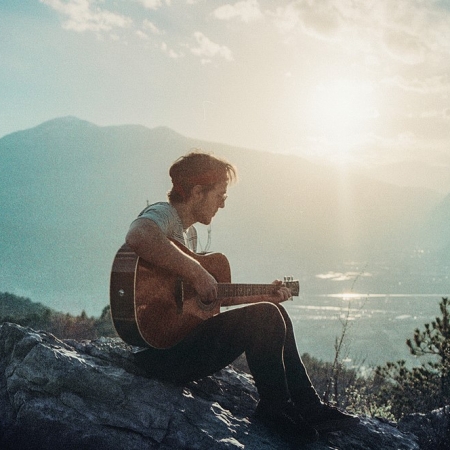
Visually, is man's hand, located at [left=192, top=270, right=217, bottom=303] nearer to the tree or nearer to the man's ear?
the man's ear

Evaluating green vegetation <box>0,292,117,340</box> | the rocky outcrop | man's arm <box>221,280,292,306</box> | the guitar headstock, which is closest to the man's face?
man's arm <box>221,280,292,306</box>

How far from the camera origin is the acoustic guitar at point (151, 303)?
2895mm

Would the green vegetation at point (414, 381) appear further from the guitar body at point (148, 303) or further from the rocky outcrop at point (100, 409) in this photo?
the guitar body at point (148, 303)

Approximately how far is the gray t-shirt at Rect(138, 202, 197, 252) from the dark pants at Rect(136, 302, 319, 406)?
635mm

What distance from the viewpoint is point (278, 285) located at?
12.8ft

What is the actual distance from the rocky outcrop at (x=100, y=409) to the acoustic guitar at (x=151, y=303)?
0.41 meters

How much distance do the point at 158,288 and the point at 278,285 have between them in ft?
4.08

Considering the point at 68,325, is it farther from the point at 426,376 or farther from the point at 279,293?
the point at 279,293

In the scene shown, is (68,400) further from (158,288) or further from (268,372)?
(268,372)

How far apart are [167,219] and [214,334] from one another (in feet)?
2.69

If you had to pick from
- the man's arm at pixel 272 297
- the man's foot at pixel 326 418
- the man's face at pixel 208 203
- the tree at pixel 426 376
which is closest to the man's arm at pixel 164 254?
the man's face at pixel 208 203

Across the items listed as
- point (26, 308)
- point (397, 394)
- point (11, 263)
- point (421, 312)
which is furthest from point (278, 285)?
point (11, 263)

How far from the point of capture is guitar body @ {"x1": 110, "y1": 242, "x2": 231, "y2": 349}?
9.49 feet

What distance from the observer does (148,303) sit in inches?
116
